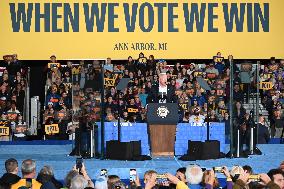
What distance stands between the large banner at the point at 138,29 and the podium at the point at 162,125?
35.7 feet

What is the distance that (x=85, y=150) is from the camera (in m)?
21.6

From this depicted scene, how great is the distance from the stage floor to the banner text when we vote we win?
918 cm

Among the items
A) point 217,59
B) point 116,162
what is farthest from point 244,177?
point 217,59

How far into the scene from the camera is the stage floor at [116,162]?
61.0ft

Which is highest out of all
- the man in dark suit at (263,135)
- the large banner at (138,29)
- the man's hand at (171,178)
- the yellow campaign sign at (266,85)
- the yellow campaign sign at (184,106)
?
the large banner at (138,29)

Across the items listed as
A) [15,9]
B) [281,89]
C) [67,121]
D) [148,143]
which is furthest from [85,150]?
[15,9]

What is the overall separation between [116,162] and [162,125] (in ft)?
4.86

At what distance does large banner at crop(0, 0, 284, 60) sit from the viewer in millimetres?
31844

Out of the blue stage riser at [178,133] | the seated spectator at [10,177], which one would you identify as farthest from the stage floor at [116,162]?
the seated spectator at [10,177]

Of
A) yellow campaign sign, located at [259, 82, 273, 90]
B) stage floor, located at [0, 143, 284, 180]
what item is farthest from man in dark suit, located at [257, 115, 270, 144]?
yellow campaign sign, located at [259, 82, 273, 90]

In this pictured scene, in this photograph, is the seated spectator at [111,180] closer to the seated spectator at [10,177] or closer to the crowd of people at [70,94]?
the seated spectator at [10,177]

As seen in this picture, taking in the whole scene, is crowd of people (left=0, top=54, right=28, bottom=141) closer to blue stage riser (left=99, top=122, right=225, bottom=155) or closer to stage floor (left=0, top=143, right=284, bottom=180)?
stage floor (left=0, top=143, right=284, bottom=180)

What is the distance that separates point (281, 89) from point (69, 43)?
7962mm

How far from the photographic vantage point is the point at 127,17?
3209 cm
